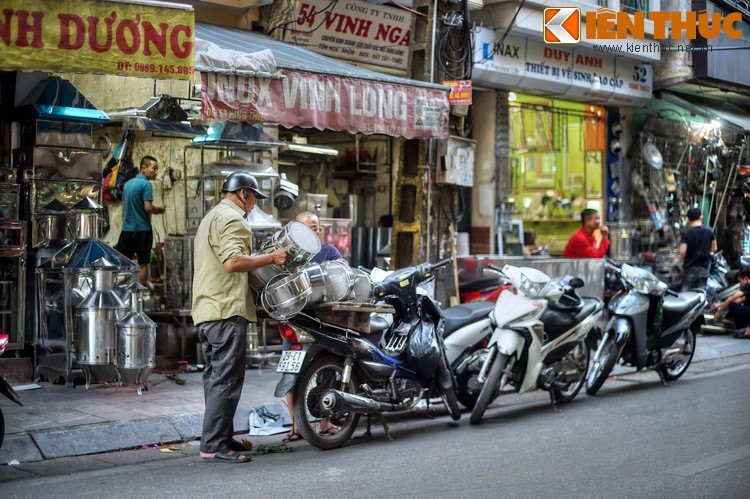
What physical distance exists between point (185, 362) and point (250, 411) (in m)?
2.32

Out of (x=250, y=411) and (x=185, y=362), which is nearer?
Result: (x=250, y=411)

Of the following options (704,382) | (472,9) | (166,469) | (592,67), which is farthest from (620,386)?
(592,67)

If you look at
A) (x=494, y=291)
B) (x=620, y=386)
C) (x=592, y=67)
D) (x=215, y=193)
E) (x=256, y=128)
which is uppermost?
(x=592, y=67)

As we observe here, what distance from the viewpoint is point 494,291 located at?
11633 millimetres

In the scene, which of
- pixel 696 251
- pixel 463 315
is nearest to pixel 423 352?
pixel 463 315

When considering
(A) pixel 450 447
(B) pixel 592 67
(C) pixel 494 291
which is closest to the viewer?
(A) pixel 450 447

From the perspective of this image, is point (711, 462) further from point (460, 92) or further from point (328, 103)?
point (460, 92)

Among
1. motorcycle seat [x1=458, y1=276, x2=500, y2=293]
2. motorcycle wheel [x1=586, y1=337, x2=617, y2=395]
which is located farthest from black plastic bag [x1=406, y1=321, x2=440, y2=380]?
motorcycle seat [x1=458, y1=276, x2=500, y2=293]

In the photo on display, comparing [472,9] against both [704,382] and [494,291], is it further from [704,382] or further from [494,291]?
[704,382]

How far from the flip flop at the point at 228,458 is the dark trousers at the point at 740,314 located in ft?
31.6

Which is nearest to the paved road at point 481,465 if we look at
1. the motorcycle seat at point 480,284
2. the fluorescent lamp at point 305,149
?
the motorcycle seat at point 480,284

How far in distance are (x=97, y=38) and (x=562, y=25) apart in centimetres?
960

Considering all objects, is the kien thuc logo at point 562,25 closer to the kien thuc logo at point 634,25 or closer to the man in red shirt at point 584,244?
the kien thuc logo at point 634,25

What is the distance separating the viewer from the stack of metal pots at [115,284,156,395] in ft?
28.1
